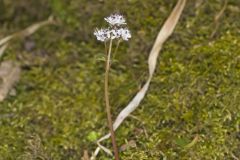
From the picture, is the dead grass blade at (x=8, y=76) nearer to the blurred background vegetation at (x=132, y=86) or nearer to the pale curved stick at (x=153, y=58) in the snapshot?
the blurred background vegetation at (x=132, y=86)

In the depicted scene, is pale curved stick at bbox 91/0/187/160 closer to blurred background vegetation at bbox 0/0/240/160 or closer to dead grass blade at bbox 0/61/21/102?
blurred background vegetation at bbox 0/0/240/160

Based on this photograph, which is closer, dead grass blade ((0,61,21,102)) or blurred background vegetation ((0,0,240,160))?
blurred background vegetation ((0,0,240,160))

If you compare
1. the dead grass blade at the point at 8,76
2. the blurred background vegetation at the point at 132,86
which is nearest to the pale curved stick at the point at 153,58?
the blurred background vegetation at the point at 132,86

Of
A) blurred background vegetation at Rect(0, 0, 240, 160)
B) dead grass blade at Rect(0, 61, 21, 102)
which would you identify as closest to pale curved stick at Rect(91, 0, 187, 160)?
blurred background vegetation at Rect(0, 0, 240, 160)

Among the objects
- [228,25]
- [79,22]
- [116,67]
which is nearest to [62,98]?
[116,67]
